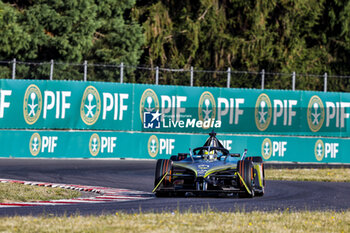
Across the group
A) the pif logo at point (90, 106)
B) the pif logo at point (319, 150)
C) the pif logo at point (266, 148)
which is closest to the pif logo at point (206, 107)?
the pif logo at point (266, 148)

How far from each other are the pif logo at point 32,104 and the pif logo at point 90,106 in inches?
56.7

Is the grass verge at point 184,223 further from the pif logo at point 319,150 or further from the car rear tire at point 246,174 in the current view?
the pif logo at point 319,150

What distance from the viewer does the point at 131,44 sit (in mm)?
35969

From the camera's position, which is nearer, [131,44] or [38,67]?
[38,67]

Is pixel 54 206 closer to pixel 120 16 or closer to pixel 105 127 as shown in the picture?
pixel 105 127

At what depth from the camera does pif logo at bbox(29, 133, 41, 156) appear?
24.6 metres

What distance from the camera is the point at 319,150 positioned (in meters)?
27.4

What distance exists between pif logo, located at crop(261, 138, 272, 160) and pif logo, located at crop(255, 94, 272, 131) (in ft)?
1.51

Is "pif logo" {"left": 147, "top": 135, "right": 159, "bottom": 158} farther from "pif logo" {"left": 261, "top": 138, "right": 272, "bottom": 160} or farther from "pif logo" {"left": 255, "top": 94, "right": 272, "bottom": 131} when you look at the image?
"pif logo" {"left": 261, "top": 138, "right": 272, "bottom": 160}

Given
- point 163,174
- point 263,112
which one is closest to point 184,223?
point 163,174

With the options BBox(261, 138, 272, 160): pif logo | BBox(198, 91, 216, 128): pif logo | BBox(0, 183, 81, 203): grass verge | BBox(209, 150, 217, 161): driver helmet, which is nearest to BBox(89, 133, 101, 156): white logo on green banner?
BBox(198, 91, 216, 128): pif logo

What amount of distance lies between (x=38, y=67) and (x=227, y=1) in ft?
40.3

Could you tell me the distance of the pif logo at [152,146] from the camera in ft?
85.3

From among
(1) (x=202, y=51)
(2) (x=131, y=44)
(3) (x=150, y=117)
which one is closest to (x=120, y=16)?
(2) (x=131, y=44)
